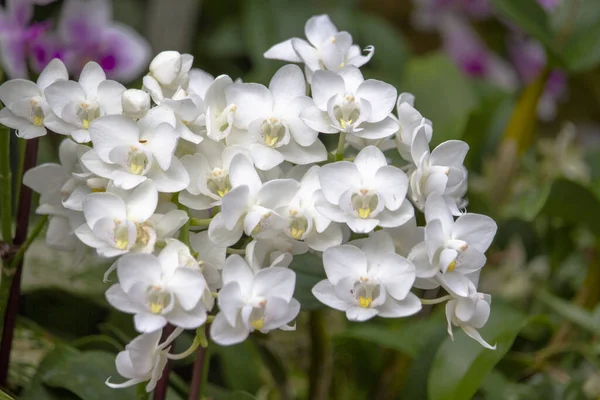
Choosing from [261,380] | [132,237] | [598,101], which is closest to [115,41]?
[261,380]

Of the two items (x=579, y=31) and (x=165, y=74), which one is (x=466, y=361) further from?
(x=579, y=31)

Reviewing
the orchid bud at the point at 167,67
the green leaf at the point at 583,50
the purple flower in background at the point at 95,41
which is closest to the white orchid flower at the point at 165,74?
the orchid bud at the point at 167,67

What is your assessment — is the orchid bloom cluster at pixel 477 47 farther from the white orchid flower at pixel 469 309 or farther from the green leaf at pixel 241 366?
the white orchid flower at pixel 469 309

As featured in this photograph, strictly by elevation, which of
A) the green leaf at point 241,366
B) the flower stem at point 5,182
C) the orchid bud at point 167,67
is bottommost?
the green leaf at point 241,366

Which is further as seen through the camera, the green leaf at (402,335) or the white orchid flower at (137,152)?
the green leaf at (402,335)

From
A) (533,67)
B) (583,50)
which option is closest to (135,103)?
(583,50)

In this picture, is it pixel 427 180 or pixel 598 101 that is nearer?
pixel 427 180

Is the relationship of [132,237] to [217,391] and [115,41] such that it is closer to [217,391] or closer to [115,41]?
[217,391]
